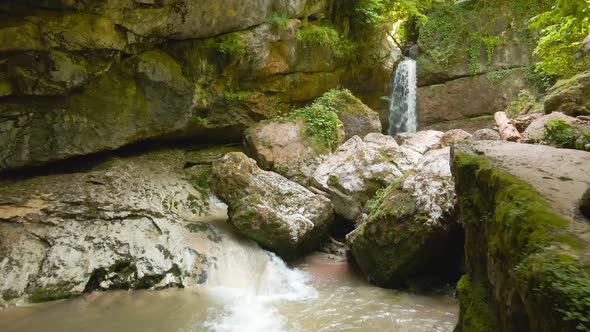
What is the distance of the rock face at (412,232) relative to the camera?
226 inches

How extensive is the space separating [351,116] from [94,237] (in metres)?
7.26

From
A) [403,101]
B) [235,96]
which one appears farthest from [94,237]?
[403,101]

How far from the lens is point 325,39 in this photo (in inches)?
425

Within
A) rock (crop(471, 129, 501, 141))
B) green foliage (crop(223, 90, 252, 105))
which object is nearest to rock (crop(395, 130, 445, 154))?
rock (crop(471, 129, 501, 141))

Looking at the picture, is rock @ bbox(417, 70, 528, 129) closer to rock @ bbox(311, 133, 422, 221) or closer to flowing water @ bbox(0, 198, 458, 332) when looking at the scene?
rock @ bbox(311, 133, 422, 221)

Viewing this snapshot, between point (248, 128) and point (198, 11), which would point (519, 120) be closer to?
point (248, 128)

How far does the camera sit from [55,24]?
21.5ft

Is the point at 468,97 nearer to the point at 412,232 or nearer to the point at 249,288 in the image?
the point at 412,232

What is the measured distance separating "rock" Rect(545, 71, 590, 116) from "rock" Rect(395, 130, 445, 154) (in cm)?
298

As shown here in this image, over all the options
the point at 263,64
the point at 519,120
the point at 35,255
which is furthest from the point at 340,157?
the point at 35,255

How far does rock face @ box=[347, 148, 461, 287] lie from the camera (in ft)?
18.8

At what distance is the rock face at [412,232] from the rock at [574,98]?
10.4 feet

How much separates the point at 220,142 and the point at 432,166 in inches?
228

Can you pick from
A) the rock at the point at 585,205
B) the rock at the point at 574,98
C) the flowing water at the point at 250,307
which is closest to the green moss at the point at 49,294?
the flowing water at the point at 250,307
